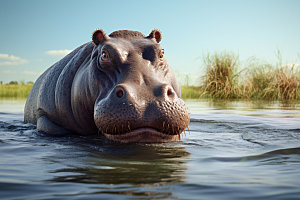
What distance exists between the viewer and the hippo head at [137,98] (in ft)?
9.23

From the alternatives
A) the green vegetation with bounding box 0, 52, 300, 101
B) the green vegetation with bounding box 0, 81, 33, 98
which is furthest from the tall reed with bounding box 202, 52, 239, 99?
the green vegetation with bounding box 0, 81, 33, 98

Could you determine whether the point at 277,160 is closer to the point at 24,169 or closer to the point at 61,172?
the point at 61,172

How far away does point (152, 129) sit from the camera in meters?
2.89

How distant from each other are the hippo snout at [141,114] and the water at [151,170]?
0.52ft

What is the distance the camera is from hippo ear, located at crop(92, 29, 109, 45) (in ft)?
12.4

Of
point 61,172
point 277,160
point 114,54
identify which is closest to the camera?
point 61,172

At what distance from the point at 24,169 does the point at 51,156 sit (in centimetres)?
46

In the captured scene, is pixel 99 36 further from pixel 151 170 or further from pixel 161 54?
pixel 151 170

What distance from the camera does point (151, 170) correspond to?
223 cm

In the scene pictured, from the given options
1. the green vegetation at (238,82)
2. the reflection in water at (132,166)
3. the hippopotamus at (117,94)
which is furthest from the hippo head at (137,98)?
the green vegetation at (238,82)

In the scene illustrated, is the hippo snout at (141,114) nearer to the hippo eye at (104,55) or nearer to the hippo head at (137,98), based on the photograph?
the hippo head at (137,98)

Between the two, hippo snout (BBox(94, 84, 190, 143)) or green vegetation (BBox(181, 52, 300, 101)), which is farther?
green vegetation (BBox(181, 52, 300, 101))

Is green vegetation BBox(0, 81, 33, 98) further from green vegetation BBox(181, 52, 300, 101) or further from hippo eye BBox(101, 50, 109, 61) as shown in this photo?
hippo eye BBox(101, 50, 109, 61)

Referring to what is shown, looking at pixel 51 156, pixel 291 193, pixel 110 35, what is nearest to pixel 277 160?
pixel 291 193
